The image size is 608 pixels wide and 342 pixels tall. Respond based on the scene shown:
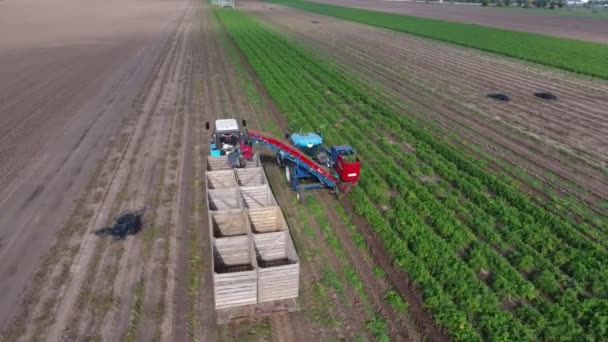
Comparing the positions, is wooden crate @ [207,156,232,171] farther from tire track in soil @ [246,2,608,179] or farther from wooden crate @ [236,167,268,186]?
tire track in soil @ [246,2,608,179]

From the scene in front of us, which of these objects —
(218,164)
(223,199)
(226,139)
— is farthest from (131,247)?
(226,139)

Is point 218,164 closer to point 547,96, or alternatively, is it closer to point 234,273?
point 234,273

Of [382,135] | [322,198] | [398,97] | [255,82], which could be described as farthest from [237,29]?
[322,198]

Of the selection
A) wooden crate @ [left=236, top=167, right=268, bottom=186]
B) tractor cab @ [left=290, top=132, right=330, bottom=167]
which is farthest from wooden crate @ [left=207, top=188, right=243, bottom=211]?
tractor cab @ [left=290, top=132, right=330, bottom=167]

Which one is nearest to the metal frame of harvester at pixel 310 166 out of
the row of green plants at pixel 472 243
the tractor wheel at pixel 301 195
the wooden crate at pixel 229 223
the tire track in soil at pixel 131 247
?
the tractor wheel at pixel 301 195

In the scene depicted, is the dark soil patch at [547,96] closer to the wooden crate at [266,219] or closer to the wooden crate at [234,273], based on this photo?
the wooden crate at [266,219]

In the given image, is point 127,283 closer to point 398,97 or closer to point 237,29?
point 398,97
